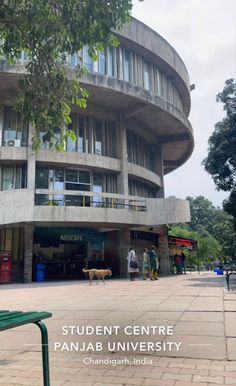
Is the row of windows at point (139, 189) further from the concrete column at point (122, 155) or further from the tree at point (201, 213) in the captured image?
the tree at point (201, 213)

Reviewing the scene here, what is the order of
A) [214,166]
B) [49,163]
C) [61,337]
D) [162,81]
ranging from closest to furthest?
[61,337]
[214,166]
[49,163]
[162,81]

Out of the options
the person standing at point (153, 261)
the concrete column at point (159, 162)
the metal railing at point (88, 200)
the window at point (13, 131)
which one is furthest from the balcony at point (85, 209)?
the concrete column at point (159, 162)

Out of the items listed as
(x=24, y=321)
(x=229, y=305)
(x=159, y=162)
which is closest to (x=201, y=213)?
(x=159, y=162)

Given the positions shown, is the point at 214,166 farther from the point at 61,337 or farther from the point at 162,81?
the point at 61,337

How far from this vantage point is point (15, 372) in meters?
3.43

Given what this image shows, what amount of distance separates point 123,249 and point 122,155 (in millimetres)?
5916

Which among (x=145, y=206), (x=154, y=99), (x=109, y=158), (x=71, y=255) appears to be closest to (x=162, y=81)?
(x=154, y=99)

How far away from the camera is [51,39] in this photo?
472cm

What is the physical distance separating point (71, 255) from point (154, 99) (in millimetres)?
11066

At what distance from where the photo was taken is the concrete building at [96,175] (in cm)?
1802

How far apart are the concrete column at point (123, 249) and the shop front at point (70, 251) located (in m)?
1.35

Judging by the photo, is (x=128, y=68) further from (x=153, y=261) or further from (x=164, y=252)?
(x=153, y=261)

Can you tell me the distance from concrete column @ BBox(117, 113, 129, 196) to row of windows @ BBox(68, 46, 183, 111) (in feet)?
8.99

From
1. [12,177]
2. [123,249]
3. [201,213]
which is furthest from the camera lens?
[201,213]
